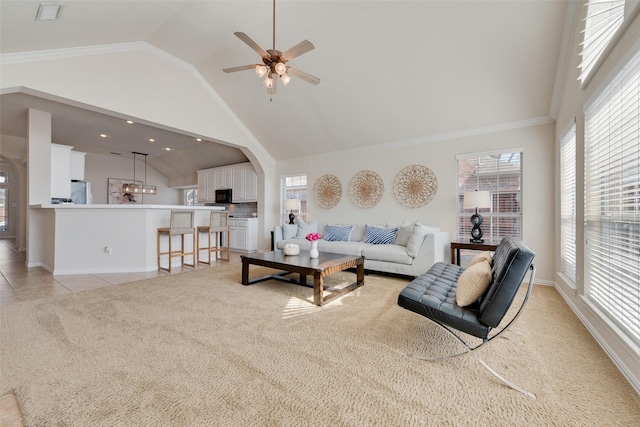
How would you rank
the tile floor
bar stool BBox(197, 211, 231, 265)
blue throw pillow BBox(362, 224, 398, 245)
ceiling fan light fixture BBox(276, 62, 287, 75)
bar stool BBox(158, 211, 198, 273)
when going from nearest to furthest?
1. ceiling fan light fixture BBox(276, 62, 287, 75)
2. the tile floor
3. bar stool BBox(158, 211, 198, 273)
4. blue throw pillow BBox(362, 224, 398, 245)
5. bar stool BBox(197, 211, 231, 265)

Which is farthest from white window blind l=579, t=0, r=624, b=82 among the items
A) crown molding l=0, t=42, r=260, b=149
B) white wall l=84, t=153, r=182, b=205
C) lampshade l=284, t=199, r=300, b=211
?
white wall l=84, t=153, r=182, b=205

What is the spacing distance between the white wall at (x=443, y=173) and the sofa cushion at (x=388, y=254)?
1.04 meters

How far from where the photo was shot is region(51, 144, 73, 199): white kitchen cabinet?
5.27m

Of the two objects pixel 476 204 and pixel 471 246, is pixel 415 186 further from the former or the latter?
pixel 471 246

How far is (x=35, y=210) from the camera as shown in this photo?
494 cm

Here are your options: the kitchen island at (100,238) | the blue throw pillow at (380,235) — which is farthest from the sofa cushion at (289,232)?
the kitchen island at (100,238)

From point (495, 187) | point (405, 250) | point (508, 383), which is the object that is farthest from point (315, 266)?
point (495, 187)

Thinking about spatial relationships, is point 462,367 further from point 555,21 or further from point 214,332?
point 555,21

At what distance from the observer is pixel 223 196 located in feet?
25.7

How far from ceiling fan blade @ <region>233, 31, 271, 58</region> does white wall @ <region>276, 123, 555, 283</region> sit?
3.12 meters

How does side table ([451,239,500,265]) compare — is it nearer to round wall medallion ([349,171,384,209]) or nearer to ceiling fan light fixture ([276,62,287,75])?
round wall medallion ([349,171,384,209])

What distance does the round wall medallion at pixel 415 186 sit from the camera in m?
4.83

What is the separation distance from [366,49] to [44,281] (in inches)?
220

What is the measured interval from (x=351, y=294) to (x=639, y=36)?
3063mm
